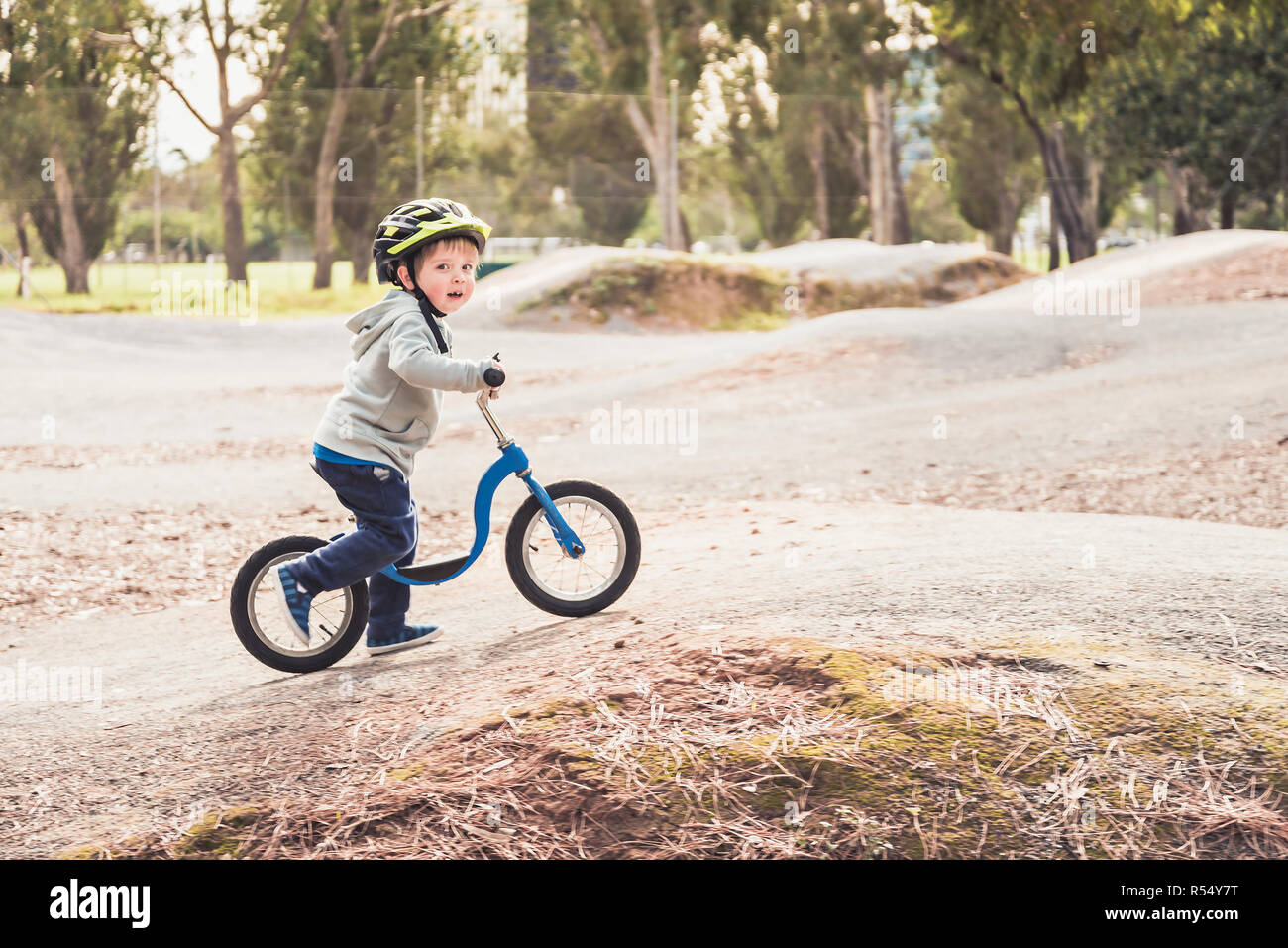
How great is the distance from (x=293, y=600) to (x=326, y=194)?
24313 millimetres

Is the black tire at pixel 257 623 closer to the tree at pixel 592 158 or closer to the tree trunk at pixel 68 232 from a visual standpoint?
the tree trunk at pixel 68 232

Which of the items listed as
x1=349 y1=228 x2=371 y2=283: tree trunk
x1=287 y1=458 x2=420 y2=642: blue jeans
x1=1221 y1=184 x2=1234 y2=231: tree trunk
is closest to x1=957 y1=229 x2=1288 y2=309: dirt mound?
x1=1221 y1=184 x2=1234 y2=231: tree trunk

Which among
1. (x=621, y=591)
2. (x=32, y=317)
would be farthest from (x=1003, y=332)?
(x=32, y=317)

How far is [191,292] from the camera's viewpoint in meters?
26.2

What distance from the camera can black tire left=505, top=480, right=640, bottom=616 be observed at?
5.09m

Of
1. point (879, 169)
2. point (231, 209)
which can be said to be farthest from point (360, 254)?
point (879, 169)

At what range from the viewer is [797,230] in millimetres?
34688

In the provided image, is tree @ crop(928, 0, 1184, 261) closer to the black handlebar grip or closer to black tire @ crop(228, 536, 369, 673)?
the black handlebar grip

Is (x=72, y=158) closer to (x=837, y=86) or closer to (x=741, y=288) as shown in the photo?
(x=741, y=288)

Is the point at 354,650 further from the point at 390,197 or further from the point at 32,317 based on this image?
the point at 390,197

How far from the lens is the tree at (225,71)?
26.9 meters

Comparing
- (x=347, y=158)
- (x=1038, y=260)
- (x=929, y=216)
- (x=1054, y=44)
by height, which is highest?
(x=929, y=216)

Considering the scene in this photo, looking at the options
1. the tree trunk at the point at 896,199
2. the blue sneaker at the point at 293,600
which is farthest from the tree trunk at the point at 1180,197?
the blue sneaker at the point at 293,600
